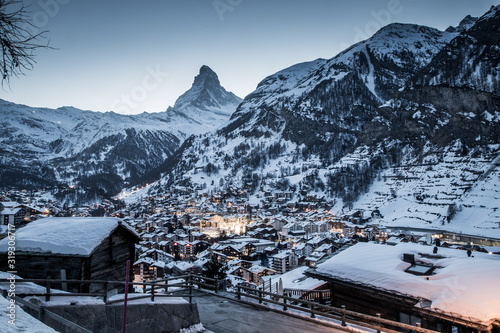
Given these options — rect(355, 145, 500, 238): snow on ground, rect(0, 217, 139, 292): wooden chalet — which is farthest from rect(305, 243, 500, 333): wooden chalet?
rect(355, 145, 500, 238): snow on ground

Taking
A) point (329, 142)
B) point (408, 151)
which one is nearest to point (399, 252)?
point (408, 151)

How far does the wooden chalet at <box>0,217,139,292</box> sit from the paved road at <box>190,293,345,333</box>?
15.1 feet

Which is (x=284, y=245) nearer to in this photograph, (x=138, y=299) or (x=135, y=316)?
(x=138, y=299)

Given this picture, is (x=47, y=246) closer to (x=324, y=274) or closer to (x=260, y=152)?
(x=324, y=274)

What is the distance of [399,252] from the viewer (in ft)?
42.4

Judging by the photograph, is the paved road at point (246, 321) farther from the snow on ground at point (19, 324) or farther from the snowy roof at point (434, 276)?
the snow on ground at point (19, 324)

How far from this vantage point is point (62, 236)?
36.6ft

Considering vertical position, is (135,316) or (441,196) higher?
(135,316)

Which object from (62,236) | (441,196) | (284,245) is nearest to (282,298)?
(62,236)

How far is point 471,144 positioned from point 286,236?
70.9m

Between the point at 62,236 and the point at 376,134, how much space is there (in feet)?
455

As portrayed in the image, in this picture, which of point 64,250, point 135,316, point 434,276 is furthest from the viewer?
point 64,250

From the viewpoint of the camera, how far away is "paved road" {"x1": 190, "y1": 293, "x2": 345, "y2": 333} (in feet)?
28.4

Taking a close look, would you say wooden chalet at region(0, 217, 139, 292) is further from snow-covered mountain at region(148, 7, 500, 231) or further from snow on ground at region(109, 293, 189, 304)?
snow-covered mountain at region(148, 7, 500, 231)
